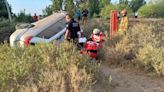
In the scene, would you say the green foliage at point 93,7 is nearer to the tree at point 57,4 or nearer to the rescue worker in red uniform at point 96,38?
the tree at point 57,4

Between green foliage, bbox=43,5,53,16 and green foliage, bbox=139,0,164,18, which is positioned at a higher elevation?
green foliage, bbox=139,0,164,18

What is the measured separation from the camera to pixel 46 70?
8352 mm

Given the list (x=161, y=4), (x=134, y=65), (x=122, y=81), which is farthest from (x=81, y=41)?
(x=161, y=4)

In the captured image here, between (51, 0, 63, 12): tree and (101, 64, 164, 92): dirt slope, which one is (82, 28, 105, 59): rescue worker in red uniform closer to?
(101, 64, 164, 92): dirt slope

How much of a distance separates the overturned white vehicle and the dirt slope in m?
3.70

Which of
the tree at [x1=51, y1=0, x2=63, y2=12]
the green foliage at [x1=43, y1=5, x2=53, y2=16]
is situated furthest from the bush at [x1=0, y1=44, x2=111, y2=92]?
the tree at [x1=51, y1=0, x2=63, y2=12]

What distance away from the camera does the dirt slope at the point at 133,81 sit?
9.55m

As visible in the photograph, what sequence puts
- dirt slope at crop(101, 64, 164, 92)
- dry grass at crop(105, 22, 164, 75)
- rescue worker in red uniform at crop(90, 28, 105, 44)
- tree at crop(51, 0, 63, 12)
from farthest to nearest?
tree at crop(51, 0, 63, 12), rescue worker in red uniform at crop(90, 28, 105, 44), dry grass at crop(105, 22, 164, 75), dirt slope at crop(101, 64, 164, 92)

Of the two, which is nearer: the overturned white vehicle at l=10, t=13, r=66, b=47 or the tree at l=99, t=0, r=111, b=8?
the overturned white vehicle at l=10, t=13, r=66, b=47

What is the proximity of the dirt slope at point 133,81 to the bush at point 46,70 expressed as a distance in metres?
0.97

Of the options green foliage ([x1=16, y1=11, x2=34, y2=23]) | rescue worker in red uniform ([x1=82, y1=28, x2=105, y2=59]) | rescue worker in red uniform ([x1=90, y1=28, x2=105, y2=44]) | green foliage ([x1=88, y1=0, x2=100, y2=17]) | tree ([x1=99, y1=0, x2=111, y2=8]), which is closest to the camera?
rescue worker in red uniform ([x1=82, y1=28, x2=105, y2=59])

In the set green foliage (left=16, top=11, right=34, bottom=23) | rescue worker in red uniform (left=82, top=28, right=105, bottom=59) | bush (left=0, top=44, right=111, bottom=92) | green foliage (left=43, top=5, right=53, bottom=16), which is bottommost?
green foliage (left=43, top=5, right=53, bottom=16)

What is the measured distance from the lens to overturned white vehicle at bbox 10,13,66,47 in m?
15.1

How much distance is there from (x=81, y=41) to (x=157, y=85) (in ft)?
14.8
